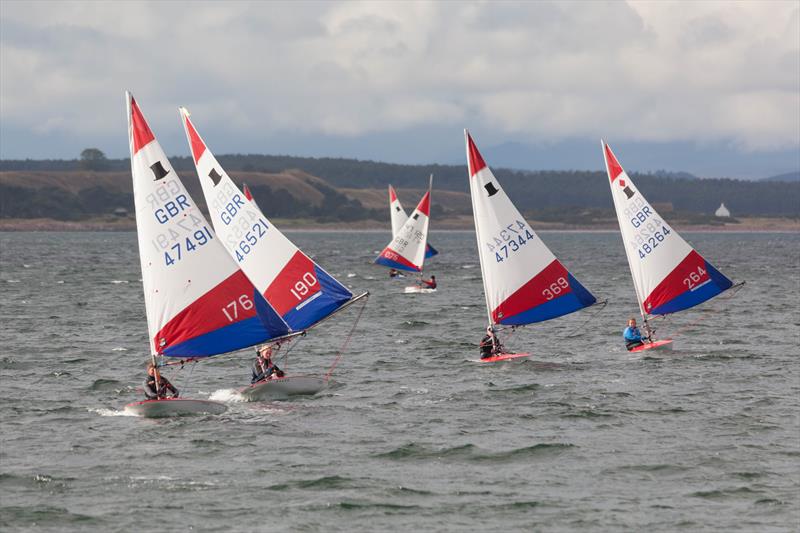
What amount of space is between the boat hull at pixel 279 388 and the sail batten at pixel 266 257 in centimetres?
163

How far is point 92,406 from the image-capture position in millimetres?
34406

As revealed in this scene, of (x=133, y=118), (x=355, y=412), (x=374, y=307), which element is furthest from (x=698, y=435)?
(x=374, y=307)

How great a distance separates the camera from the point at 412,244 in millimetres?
84938

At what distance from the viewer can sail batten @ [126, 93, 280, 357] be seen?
31406 mm

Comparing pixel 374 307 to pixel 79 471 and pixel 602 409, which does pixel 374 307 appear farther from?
pixel 79 471

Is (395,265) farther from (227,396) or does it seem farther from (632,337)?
(227,396)

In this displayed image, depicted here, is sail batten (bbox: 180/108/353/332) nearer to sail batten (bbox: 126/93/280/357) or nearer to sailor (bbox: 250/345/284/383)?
sailor (bbox: 250/345/284/383)

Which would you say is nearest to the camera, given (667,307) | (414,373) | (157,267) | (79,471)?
(79,471)

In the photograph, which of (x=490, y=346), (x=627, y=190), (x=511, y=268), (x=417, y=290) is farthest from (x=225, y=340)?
(x=417, y=290)

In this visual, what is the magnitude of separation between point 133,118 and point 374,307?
134 ft

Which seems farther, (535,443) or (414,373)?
(414,373)

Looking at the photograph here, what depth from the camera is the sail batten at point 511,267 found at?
41.5 m

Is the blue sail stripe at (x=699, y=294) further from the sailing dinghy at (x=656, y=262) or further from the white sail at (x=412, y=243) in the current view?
the white sail at (x=412, y=243)

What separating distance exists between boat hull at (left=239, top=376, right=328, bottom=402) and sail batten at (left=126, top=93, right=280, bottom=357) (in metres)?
1.81
